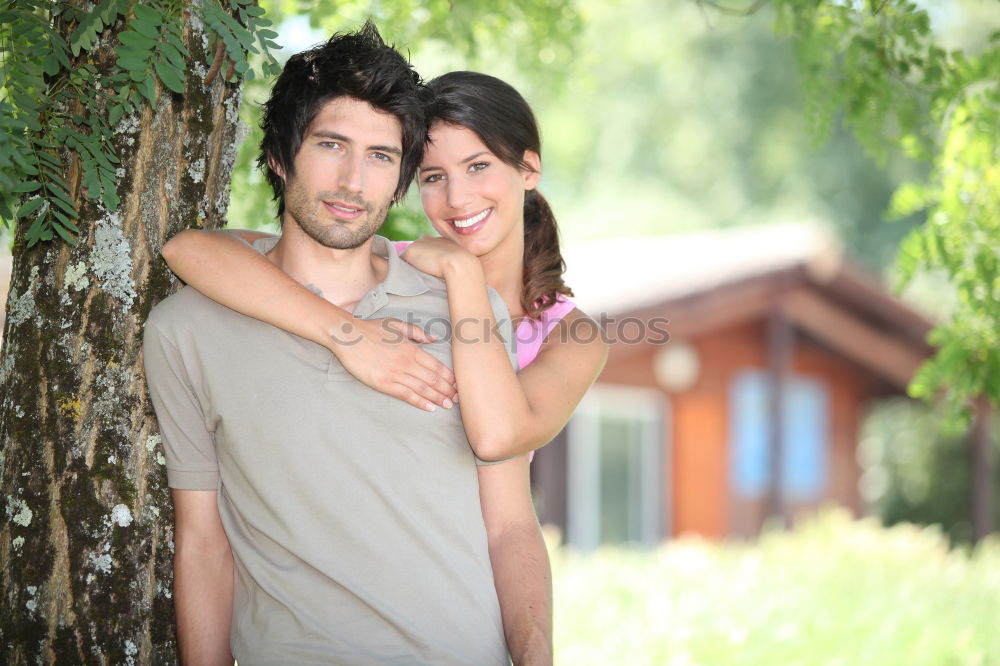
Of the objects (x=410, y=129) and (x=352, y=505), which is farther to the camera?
(x=410, y=129)

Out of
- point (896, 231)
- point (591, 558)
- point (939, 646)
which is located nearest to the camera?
point (939, 646)

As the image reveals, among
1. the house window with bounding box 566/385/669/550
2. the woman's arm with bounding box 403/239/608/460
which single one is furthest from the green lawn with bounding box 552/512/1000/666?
the woman's arm with bounding box 403/239/608/460

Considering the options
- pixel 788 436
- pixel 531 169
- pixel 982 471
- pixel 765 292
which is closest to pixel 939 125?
pixel 531 169

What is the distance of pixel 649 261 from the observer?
15.4 meters

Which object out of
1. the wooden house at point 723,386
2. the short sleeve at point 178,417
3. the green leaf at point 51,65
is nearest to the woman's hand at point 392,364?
the short sleeve at point 178,417

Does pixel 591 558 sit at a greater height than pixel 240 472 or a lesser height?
lesser

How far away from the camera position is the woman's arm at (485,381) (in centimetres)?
276

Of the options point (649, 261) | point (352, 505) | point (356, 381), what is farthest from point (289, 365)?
point (649, 261)

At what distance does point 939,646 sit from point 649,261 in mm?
9134

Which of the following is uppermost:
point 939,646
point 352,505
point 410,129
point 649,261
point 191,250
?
point 649,261

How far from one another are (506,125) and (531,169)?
0.92 feet

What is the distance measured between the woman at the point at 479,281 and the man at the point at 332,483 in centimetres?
8

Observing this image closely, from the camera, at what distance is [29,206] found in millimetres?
2725

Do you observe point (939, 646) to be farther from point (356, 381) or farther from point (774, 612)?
point (356, 381)
